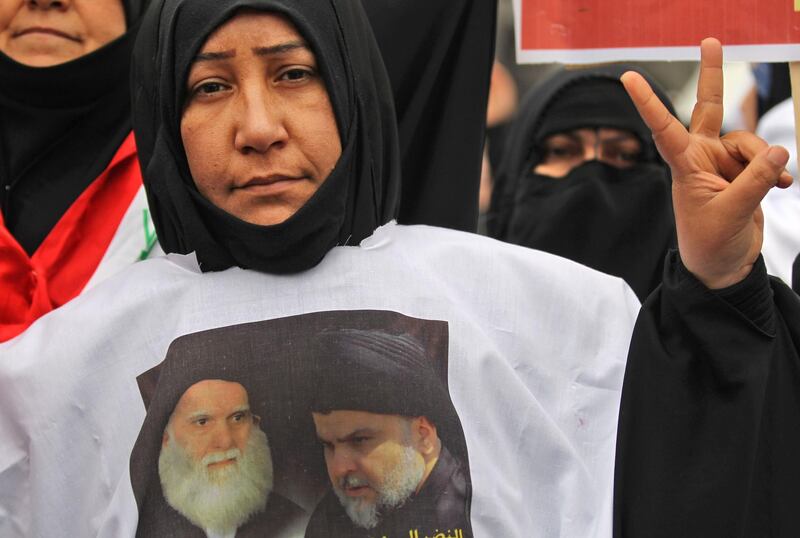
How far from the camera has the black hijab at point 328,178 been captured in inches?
117

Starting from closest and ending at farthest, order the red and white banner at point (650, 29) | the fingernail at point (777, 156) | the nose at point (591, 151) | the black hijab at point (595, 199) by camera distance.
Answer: the fingernail at point (777, 156) → the red and white banner at point (650, 29) → the black hijab at point (595, 199) → the nose at point (591, 151)

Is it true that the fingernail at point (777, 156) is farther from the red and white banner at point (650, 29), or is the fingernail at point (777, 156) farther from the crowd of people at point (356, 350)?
the red and white banner at point (650, 29)

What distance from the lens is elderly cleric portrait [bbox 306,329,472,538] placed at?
279 centimetres

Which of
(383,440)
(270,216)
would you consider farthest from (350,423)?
(270,216)

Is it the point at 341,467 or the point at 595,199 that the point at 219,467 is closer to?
the point at 341,467

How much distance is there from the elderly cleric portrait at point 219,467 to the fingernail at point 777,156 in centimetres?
A: 103

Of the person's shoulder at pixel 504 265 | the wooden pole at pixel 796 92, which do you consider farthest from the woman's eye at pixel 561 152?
the person's shoulder at pixel 504 265

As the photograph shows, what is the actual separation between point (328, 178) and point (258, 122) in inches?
6.8

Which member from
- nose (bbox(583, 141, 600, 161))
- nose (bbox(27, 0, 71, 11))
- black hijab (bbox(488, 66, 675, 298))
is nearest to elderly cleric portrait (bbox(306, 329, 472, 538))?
nose (bbox(27, 0, 71, 11))

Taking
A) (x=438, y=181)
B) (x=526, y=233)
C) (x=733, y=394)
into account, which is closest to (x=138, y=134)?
(x=438, y=181)

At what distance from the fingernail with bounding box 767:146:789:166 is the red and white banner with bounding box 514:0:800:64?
0.62 meters

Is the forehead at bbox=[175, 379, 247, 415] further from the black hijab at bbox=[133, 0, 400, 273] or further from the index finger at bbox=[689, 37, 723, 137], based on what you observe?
the index finger at bbox=[689, 37, 723, 137]

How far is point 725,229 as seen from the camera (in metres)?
2.66

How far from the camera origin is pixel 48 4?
12.1 feet
